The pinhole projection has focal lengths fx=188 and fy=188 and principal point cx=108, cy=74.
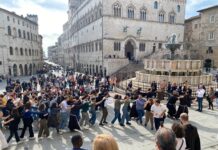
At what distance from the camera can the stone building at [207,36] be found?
127 ft

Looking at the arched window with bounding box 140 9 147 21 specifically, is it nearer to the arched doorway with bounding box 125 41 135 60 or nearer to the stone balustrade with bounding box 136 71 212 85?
the arched doorway with bounding box 125 41 135 60

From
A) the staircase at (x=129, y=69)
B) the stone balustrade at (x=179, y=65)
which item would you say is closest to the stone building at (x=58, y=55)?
the staircase at (x=129, y=69)

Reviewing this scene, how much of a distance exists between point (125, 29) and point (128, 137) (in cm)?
3276

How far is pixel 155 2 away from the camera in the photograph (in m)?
41.2

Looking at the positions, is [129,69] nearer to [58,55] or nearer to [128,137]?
A: [128,137]

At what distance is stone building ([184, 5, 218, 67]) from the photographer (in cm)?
3869

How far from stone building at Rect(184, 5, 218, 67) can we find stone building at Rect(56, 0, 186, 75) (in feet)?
13.4

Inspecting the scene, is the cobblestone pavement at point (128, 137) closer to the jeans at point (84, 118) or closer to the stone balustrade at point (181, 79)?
the jeans at point (84, 118)

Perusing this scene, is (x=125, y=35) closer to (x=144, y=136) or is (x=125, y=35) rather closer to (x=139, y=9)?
(x=139, y=9)

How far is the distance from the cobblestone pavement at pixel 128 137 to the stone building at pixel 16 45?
31.8 meters

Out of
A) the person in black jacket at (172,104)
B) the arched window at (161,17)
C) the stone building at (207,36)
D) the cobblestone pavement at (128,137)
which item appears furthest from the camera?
the arched window at (161,17)

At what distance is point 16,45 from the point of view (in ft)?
129

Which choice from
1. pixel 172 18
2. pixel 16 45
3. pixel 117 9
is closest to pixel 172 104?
pixel 117 9

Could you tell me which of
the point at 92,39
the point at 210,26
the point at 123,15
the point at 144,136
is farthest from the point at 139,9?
the point at 144,136
